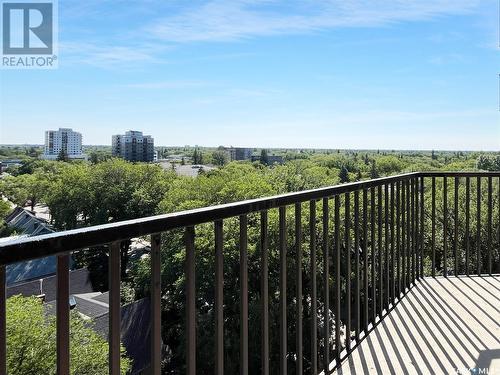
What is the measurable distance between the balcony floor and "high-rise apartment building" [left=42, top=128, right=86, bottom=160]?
7397 centimetres

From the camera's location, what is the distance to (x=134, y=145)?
229 ft

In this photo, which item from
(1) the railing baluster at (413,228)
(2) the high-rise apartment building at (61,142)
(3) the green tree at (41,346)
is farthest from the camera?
(2) the high-rise apartment building at (61,142)

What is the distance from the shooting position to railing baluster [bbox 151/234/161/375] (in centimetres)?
98

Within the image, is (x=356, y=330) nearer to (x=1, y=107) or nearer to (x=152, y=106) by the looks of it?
(x=1, y=107)

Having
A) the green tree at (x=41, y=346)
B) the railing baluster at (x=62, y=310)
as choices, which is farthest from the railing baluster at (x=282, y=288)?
the green tree at (x=41, y=346)

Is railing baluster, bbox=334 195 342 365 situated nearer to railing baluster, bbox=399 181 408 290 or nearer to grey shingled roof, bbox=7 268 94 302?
railing baluster, bbox=399 181 408 290

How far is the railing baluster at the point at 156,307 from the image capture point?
0.98 metres

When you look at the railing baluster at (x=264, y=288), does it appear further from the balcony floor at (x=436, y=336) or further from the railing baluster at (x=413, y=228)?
the railing baluster at (x=413, y=228)

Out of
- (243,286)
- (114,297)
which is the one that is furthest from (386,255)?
(114,297)

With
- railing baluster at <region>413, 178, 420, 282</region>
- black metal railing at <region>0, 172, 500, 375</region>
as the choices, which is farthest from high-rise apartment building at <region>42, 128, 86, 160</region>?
black metal railing at <region>0, 172, 500, 375</region>

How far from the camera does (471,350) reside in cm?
214

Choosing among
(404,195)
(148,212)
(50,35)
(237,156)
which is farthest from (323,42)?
(237,156)

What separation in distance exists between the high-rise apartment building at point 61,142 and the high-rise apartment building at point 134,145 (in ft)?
28.8

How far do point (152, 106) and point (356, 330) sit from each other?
2193 inches
